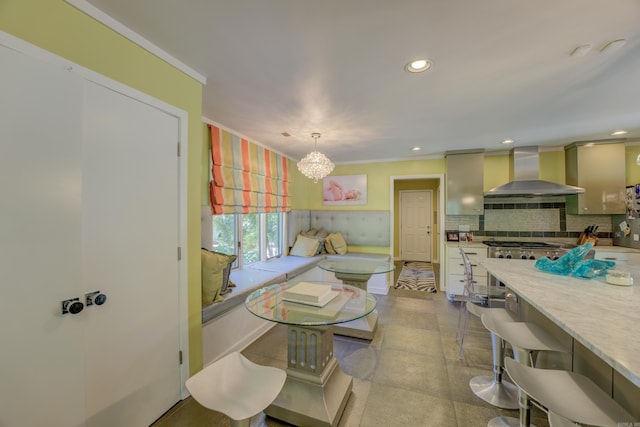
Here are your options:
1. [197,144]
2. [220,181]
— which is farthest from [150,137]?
[220,181]

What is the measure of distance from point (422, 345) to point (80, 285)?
2.83m

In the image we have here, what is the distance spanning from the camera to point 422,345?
2.60 m

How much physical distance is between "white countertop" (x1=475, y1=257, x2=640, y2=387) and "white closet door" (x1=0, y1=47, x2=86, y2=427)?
2.15m

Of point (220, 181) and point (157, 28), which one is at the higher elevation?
point (157, 28)

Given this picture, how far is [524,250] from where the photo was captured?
3510mm

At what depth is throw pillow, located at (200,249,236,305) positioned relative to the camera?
211cm

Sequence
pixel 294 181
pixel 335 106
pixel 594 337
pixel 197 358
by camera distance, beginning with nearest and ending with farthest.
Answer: pixel 594 337 < pixel 197 358 < pixel 335 106 < pixel 294 181

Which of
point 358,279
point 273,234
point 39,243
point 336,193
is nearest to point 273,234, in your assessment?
point 273,234

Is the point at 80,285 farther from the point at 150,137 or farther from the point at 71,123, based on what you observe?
the point at 150,137

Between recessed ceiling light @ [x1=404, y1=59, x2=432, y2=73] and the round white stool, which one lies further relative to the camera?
the round white stool

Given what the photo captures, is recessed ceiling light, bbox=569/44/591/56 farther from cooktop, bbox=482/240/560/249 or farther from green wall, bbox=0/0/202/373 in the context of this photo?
cooktop, bbox=482/240/560/249

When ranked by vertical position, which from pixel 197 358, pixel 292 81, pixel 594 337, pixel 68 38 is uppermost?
pixel 292 81

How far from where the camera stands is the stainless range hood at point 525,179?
Answer: 11.6 ft

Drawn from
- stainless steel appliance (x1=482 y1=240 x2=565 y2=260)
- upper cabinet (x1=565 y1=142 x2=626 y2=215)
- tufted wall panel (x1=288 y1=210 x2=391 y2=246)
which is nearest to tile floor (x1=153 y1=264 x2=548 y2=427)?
stainless steel appliance (x1=482 y1=240 x2=565 y2=260)
